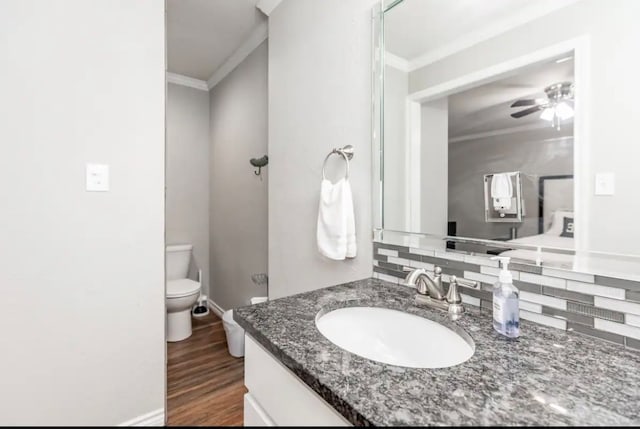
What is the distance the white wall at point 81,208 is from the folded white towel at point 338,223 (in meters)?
0.75

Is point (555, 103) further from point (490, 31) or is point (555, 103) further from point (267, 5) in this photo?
point (267, 5)

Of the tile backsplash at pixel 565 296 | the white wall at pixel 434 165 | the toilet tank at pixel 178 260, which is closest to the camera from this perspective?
the tile backsplash at pixel 565 296

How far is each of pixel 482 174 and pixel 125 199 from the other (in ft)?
4.46

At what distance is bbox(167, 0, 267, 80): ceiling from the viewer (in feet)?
6.13

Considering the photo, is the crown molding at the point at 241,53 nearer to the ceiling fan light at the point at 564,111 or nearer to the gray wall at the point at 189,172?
the gray wall at the point at 189,172

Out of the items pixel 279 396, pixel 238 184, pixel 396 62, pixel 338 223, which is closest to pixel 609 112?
pixel 396 62

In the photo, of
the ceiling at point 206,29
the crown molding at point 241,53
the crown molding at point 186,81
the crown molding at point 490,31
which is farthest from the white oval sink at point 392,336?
the crown molding at point 186,81

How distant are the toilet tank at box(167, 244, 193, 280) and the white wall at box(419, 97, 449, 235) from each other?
2.38 meters

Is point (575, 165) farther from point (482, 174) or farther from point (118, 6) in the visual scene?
point (118, 6)

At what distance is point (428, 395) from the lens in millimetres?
473

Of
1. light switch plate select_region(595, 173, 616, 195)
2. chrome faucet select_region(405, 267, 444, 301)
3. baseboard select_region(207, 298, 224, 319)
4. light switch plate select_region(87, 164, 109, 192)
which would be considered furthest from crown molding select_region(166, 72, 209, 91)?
light switch plate select_region(595, 173, 616, 195)

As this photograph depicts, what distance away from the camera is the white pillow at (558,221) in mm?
730

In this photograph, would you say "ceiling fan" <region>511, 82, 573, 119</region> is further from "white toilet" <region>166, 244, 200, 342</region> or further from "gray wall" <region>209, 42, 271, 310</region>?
"white toilet" <region>166, 244, 200, 342</region>

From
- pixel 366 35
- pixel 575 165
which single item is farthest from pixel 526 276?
pixel 366 35
